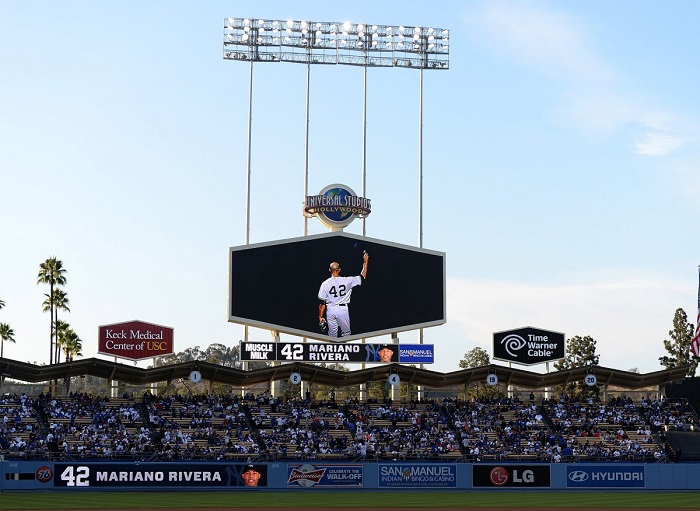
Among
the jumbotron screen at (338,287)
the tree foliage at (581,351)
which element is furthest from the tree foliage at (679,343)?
the jumbotron screen at (338,287)

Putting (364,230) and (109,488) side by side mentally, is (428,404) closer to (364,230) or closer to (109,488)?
(364,230)

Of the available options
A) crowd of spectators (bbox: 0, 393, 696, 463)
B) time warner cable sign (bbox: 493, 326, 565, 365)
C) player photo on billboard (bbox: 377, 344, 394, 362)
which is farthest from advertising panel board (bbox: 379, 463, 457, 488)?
time warner cable sign (bbox: 493, 326, 565, 365)

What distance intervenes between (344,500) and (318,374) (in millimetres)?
18715

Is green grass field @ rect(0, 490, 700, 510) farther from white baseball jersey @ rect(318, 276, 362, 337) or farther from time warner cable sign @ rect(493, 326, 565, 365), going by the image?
time warner cable sign @ rect(493, 326, 565, 365)

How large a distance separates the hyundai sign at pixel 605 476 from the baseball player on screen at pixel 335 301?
1610cm

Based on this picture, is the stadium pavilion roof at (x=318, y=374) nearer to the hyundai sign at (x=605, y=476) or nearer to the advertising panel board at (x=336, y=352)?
the advertising panel board at (x=336, y=352)

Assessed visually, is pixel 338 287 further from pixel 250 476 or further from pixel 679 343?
pixel 679 343

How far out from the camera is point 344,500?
45.5 metres

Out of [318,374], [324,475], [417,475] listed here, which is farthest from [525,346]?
[324,475]

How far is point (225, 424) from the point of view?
194 feet

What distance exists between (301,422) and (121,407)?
10.7 m

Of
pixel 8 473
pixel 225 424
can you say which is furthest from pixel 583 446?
pixel 8 473

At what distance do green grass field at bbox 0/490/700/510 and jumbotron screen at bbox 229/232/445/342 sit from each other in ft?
44.7

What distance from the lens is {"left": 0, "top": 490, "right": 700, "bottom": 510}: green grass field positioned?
4234 cm
